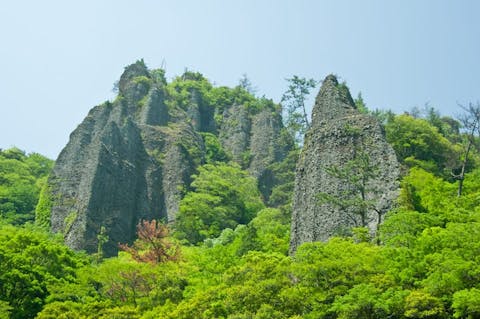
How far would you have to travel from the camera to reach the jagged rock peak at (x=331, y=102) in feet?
137

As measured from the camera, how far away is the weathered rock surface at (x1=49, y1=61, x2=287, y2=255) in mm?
54594

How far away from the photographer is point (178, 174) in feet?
207

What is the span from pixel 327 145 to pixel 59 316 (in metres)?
18.2

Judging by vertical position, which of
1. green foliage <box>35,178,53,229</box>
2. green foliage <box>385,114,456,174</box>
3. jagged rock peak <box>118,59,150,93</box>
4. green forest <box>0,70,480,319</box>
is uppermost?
jagged rock peak <box>118,59,150,93</box>

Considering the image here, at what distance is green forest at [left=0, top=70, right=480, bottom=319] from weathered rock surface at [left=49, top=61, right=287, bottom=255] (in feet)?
7.41

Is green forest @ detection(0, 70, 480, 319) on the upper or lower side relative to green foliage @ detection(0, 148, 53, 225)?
lower

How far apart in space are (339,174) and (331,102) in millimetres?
7458

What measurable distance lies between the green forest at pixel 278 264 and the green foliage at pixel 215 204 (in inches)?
5.0

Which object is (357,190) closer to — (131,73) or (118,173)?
(118,173)

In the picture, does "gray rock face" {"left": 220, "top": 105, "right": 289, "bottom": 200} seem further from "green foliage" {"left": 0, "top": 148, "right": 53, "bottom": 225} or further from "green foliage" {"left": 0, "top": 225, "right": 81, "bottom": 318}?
"green foliage" {"left": 0, "top": 225, "right": 81, "bottom": 318}

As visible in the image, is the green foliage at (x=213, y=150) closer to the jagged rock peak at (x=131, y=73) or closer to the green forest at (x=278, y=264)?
A: the jagged rock peak at (x=131, y=73)

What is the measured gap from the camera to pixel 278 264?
28.3 m

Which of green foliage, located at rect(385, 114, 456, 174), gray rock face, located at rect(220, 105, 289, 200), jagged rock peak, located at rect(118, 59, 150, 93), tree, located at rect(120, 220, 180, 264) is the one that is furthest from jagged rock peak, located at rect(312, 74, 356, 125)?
jagged rock peak, located at rect(118, 59, 150, 93)

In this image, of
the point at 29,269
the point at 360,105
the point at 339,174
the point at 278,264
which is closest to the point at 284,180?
the point at 360,105
